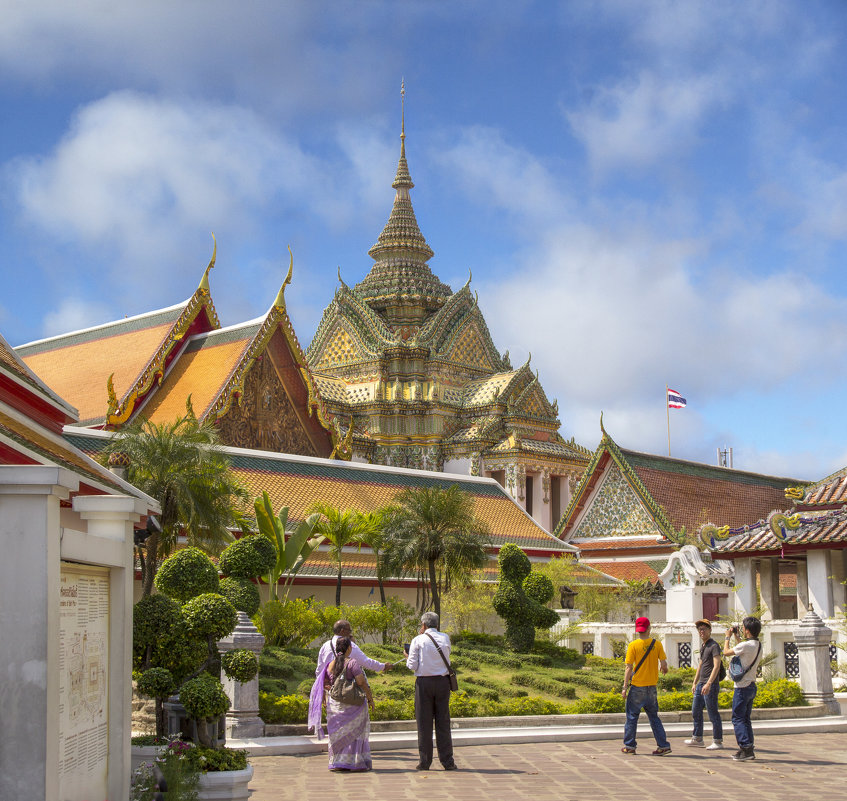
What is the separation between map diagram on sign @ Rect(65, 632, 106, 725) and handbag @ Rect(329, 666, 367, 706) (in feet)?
11.6

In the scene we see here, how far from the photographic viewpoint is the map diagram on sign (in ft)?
20.4

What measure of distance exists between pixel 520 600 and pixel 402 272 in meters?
29.7

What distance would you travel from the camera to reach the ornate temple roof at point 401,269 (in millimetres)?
47156

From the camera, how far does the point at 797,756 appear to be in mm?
11828

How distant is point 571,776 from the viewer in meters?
10.3

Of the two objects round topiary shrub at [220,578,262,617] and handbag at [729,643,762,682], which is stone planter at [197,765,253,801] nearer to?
round topiary shrub at [220,578,262,617]

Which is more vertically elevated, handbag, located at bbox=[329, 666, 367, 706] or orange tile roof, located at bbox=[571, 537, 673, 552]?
orange tile roof, located at bbox=[571, 537, 673, 552]

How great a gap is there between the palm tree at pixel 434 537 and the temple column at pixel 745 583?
14.3ft

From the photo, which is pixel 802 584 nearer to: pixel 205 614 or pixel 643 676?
pixel 643 676

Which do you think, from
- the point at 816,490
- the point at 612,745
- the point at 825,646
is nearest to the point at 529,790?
the point at 612,745

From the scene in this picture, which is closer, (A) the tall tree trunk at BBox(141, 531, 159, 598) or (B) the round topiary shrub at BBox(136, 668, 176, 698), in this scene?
(B) the round topiary shrub at BBox(136, 668, 176, 698)

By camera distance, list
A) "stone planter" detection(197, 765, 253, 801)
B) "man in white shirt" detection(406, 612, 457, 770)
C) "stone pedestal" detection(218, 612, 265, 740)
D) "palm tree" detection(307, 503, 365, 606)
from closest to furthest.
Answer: "stone planter" detection(197, 765, 253, 801)
"man in white shirt" detection(406, 612, 457, 770)
"stone pedestal" detection(218, 612, 265, 740)
"palm tree" detection(307, 503, 365, 606)

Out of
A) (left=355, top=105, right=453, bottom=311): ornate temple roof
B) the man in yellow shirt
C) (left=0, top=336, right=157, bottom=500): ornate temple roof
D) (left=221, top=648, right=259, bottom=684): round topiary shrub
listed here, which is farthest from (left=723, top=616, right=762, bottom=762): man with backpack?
(left=355, top=105, right=453, bottom=311): ornate temple roof

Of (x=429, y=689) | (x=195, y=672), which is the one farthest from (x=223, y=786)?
(x=429, y=689)
